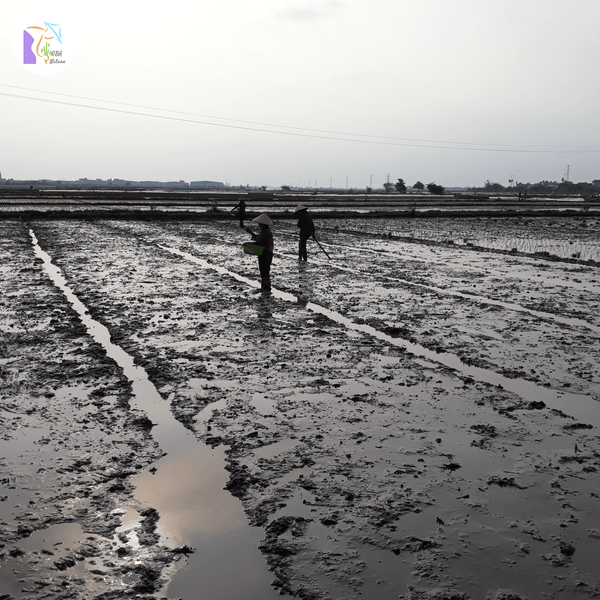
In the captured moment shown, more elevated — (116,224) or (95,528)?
(116,224)

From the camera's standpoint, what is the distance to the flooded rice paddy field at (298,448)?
3.05 metres

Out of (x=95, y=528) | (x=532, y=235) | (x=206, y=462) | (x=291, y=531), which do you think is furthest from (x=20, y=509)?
(x=532, y=235)

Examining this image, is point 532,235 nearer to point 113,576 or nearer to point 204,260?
point 204,260

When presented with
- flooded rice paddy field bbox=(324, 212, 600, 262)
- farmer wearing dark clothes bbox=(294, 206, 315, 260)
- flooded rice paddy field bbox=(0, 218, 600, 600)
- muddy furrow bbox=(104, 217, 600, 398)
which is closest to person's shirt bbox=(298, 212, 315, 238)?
farmer wearing dark clothes bbox=(294, 206, 315, 260)

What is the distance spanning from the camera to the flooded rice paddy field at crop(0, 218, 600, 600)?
3.05 m

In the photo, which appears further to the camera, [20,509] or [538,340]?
[538,340]

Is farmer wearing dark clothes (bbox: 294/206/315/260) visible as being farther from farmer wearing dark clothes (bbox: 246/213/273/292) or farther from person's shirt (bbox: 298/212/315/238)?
farmer wearing dark clothes (bbox: 246/213/273/292)

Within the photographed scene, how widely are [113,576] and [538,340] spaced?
638 centimetres

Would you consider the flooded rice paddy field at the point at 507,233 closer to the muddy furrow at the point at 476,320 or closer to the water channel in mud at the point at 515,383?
the muddy furrow at the point at 476,320

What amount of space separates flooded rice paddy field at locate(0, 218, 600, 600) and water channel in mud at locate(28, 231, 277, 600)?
0.04 ft

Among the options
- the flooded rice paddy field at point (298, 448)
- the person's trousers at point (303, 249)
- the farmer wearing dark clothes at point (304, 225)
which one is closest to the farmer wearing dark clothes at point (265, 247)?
the flooded rice paddy field at point (298, 448)

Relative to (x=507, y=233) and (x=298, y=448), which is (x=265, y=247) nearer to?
(x=298, y=448)

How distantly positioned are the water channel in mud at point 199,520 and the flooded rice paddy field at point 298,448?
1cm

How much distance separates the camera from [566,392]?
5723 millimetres
